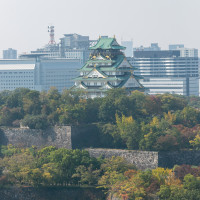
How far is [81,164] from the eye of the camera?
2141 inches

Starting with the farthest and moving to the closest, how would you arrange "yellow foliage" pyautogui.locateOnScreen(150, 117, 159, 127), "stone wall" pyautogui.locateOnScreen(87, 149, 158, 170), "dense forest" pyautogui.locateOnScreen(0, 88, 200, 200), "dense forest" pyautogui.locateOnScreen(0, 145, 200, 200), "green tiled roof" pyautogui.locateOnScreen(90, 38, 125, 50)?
"green tiled roof" pyautogui.locateOnScreen(90, 38, 125, 50) → "yellow foliage" pyautogui.locateOnScreen(150, 117, 159, 127) → "stone wall" pyautogui.locateOnScreen(87, 149, 158, 170) → "dense forest" pyautogui.locateOnScreen(0, 88, 200, 200) → "dense forest" pyautogui.locateOnScreen(0, 145, 200, 200)

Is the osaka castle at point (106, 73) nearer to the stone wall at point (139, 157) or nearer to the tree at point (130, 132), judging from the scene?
the tree at point (130, 132)

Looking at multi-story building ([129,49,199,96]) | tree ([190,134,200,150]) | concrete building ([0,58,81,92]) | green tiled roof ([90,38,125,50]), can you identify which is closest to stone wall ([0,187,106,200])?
tree ([190,134,200,150])

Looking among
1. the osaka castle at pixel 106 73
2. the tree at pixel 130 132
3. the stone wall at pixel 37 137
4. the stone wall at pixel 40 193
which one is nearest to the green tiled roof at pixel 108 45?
the osaka castle at pixel 106 73

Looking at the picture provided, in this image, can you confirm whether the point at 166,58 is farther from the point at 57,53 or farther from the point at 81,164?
the point at 81,164

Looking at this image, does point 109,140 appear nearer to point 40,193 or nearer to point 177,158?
point 177,158

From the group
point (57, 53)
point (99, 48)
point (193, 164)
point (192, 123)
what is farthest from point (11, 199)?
point (57, 53)

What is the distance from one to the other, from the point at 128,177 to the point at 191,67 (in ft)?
397

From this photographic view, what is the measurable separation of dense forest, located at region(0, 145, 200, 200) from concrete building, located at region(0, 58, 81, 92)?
109858mm

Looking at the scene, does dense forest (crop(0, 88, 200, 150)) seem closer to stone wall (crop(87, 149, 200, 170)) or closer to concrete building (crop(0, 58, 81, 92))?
A: stone wall (crop(87, 149, 200, 170))

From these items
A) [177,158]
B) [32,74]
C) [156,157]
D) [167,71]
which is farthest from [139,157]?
[32,74]

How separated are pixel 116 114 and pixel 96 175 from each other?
11886mm

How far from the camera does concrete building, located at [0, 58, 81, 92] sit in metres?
168

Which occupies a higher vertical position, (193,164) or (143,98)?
(143,98)
